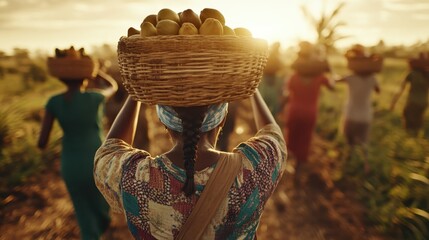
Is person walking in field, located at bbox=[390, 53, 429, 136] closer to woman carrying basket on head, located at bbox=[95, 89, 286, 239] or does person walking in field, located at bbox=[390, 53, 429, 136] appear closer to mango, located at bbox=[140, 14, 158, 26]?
woman carrying basket on head, located at bbox=[95, 89, 286, 239]

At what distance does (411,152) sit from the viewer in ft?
17.1

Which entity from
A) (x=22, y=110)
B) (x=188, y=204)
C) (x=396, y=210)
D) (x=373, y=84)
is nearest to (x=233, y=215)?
(x=188, y=204)

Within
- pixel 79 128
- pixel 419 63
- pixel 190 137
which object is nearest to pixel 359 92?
pixel 419 63

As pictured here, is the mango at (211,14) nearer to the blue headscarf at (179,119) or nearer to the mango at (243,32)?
the mango at (243,32)

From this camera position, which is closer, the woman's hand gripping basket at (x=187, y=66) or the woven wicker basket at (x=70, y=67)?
the woman's hand gripping basket at (x=187, y=66)

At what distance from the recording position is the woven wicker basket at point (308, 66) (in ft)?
14.8

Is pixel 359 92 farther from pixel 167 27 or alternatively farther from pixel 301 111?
pixel 167 27

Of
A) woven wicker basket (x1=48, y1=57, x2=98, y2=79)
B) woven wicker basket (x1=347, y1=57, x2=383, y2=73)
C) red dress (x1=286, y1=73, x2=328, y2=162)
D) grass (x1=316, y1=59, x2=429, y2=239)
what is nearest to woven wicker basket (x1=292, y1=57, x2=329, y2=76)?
red dress (x1=286, y1=73, x2=328, y2=162)

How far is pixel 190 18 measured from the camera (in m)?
1.27

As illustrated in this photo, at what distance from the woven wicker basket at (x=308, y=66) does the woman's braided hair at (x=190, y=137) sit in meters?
3.58

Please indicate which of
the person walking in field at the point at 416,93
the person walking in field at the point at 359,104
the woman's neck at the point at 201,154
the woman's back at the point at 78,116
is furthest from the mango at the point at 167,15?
the person walking in field at the point at 416,93

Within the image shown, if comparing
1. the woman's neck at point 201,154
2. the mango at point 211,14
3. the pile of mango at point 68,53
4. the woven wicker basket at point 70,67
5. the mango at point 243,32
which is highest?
the mango at point 211,14

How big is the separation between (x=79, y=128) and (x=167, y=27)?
2.10m

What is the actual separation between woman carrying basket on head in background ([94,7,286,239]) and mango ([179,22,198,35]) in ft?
0.62
